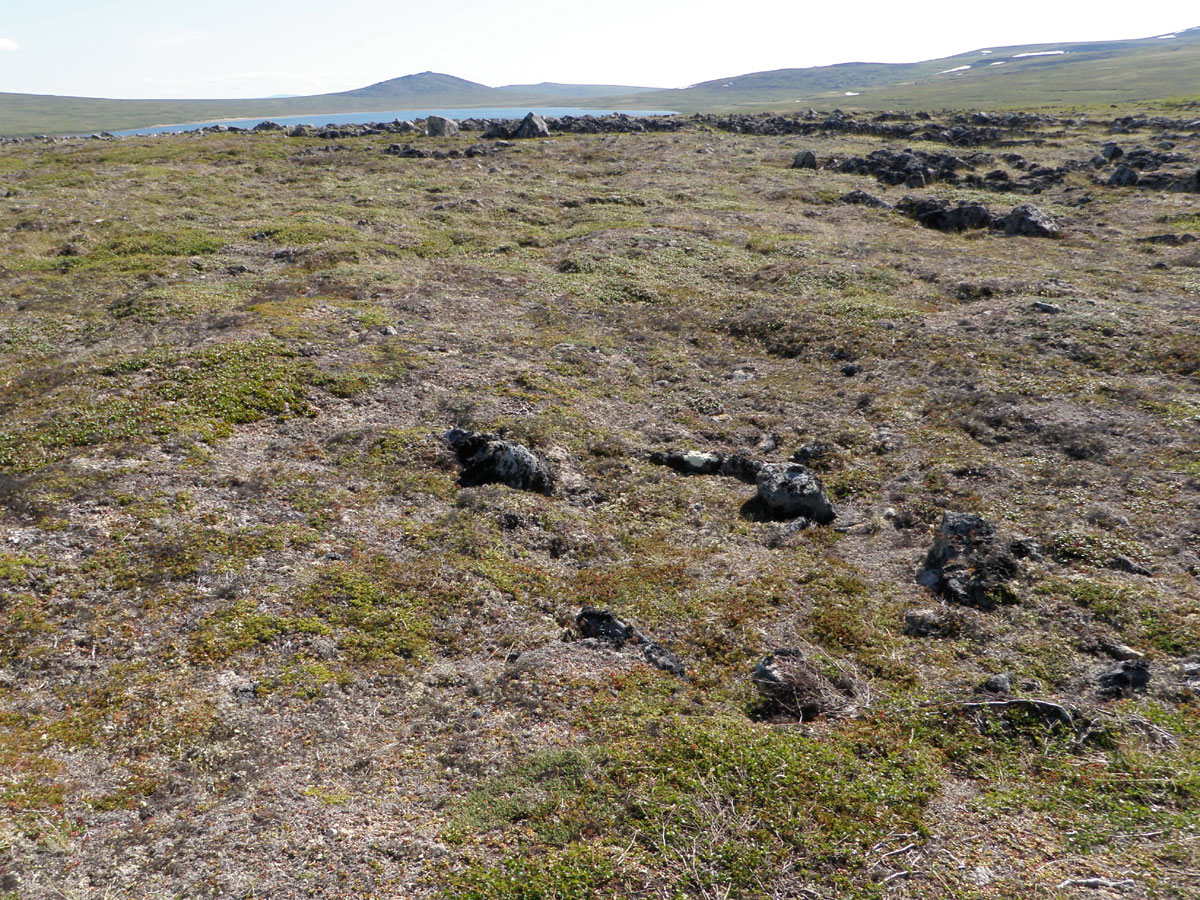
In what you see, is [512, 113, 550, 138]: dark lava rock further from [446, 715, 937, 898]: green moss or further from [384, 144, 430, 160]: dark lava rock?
[446, 715, 937, 898]: green moss

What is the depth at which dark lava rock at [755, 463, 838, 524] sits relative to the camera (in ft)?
58.1

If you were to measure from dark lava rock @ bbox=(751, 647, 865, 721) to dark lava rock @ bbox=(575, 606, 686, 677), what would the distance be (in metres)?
1.53

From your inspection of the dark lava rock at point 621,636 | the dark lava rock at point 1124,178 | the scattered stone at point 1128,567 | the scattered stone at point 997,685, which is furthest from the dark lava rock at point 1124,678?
the dark lava rock at point 1124,178

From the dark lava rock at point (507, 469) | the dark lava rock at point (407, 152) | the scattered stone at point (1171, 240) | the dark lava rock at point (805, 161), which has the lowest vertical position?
the dark lava rock at point (507, 469)

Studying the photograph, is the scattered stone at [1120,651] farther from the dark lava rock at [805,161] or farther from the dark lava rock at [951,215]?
the dark lava rock at [805,161]

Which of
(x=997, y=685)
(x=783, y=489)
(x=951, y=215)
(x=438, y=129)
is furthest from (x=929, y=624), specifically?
(x=438, y=129)

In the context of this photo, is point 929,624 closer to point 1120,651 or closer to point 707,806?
point 1120,651

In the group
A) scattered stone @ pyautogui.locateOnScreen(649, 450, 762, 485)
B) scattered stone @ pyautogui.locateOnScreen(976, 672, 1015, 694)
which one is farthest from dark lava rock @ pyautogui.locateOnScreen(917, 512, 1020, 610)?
scattered stone @ pyautogui.locateOnScreen(649, 450, 762, 485)

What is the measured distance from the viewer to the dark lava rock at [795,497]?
17.7m

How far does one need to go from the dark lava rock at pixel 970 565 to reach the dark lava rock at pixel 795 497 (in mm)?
2942

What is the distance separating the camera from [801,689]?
11508 millimetres

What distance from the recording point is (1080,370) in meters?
23.9

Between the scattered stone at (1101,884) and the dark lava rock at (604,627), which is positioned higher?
the dark lava rock at (604,627)

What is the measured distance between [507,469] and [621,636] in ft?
22.6
